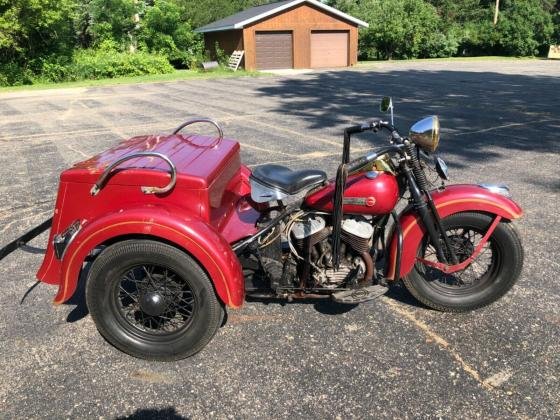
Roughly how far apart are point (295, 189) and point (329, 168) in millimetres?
4056

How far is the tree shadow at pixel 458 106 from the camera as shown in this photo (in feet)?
27.1

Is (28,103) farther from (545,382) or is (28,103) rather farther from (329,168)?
(545,382)

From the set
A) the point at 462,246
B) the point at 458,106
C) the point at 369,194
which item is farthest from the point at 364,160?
A: the point at 458,106

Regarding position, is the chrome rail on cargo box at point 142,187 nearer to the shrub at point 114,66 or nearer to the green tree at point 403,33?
the shrub at point 114,66

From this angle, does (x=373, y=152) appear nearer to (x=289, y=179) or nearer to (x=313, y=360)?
(x=289, y=179)

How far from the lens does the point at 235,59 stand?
29.4m

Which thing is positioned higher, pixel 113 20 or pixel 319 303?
pixel 113 20

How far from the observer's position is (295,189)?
2.87 meters

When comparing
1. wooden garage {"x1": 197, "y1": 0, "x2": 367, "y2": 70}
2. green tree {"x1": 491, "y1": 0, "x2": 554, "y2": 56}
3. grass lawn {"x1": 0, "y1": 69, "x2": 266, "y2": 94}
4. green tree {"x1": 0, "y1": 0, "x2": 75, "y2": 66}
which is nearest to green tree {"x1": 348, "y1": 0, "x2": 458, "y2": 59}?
green tree {"x1": 491, "y1": 0, "x2": 554, "y2": 56}

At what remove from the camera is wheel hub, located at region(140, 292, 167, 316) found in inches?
112

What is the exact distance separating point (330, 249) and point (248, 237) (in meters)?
0.53

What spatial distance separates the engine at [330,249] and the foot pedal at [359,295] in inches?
2.3

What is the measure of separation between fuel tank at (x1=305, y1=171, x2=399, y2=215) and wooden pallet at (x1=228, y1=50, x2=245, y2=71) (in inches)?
1075

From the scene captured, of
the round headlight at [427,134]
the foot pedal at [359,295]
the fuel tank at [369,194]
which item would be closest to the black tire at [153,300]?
the foot pedal at [359,295]
